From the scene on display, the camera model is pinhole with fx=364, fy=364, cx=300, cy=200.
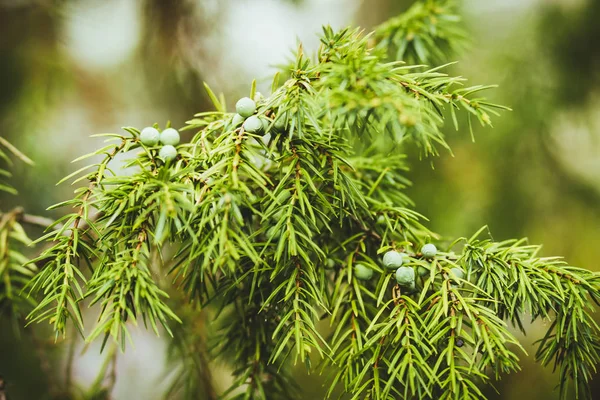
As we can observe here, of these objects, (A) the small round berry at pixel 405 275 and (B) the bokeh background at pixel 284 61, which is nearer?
(A) the small round berry at pixel 405 275

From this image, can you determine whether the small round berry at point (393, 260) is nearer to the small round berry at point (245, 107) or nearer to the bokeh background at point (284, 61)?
the small round berry at point (245, 107)

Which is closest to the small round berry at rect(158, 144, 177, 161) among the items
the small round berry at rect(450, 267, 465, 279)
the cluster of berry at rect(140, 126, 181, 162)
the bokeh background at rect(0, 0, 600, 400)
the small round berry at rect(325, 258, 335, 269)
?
the cluster of berry at rect(140, 126, 181, 162)

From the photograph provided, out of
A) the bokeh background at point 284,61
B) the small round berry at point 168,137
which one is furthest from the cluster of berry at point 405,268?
the bokeh background at point 284,61

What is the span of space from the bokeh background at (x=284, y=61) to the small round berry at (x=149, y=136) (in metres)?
0.86

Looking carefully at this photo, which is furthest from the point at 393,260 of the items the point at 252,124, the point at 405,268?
the point at 252,124

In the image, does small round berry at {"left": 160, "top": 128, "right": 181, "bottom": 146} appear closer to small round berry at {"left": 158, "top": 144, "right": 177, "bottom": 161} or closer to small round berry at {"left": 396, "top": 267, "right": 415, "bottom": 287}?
small round berry at {"left": 158, "top": 144, "right": 177, "bottom": 161}

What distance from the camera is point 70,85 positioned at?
4.22 ft

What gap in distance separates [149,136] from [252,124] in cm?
15

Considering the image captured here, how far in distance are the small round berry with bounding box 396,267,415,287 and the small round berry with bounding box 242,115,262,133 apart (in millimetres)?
251

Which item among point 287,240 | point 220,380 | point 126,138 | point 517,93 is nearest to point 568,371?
point 287,240

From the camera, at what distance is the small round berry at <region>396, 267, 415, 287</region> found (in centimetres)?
45


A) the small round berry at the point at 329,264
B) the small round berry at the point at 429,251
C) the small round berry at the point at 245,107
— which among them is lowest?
the small round berry at the point at 329,264

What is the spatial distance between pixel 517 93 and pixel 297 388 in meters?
1.30

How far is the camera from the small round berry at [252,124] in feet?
1.44
